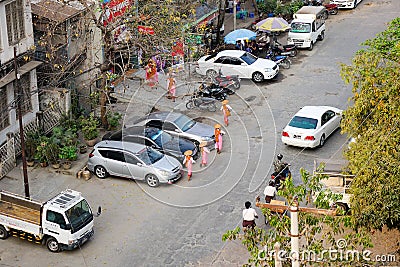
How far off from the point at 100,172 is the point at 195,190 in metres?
3.25

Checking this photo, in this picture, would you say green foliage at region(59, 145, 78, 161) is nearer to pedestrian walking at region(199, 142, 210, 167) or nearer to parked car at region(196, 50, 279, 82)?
pedestrian walking at region(199, 142, 210, 167)

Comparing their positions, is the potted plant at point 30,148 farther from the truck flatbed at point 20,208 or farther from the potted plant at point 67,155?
the truck flatbed at point 20,208

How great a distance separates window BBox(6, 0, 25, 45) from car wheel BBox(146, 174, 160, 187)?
653 cm

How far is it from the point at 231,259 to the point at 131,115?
33.4 feet

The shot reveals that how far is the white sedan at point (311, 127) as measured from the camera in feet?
79.4

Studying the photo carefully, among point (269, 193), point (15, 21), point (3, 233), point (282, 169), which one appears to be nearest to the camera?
point (3, 233)

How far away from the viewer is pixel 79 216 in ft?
61.7

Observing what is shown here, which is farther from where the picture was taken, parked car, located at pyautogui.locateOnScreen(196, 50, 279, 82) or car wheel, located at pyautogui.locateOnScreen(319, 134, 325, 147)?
parked car, located at pyautogui.locateOnScreen(196, 50, 279, 82)

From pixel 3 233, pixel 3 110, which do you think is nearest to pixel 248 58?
pixel 3 110

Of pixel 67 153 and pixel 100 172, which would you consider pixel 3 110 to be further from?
pixel 100 172

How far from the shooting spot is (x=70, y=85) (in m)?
27.4

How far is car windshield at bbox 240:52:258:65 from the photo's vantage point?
31.3 m

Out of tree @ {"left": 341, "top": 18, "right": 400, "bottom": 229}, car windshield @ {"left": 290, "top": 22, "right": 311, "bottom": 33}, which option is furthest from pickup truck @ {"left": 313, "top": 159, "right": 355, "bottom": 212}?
car windshield @ {"left": 290, "top": 22, "right": 311, "bottom": 33}

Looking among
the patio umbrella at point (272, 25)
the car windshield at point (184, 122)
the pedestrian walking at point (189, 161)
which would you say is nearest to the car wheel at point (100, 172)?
the pedestrian walking at point (189, 161)
